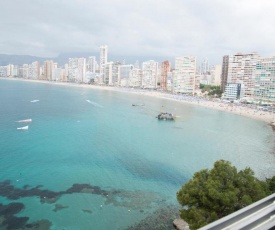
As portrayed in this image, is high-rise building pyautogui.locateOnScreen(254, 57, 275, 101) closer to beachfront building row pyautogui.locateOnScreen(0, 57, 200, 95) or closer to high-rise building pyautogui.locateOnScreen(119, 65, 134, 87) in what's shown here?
beachfront building row pyautogui.locateOnScreen(0, 57, 200, 95)

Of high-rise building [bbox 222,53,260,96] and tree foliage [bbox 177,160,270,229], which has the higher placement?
high-rise building [bbox 222,53,260,96]

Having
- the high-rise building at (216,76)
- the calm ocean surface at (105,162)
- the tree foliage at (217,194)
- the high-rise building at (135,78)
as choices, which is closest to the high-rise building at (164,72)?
the high-rise building at (135,78)

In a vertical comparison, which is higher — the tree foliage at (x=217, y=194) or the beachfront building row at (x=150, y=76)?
the beachfront building row at (x=150, y=76)

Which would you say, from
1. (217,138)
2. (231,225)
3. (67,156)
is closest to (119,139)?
(67,156)

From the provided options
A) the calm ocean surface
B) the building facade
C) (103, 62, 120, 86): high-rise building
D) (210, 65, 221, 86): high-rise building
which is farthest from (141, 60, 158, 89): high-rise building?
the calm ocean surface

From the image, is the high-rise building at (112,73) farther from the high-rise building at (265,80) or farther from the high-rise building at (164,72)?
the high-rise building at (265,80)

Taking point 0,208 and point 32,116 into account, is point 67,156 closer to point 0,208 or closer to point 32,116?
point 0,208

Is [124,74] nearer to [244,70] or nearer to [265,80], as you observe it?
[244,70]
